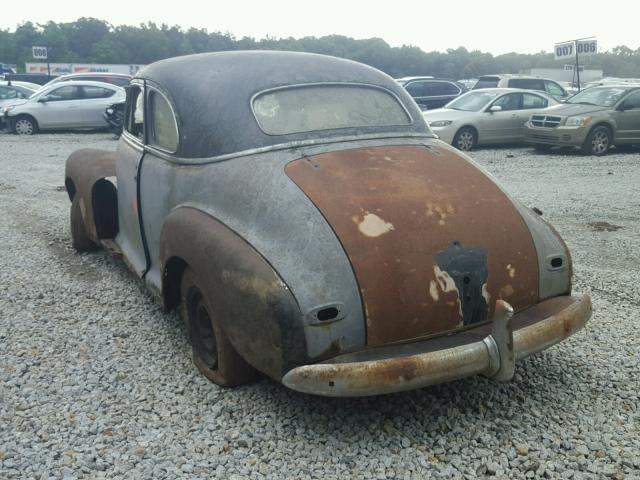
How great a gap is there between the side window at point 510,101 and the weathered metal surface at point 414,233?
39.0 feet

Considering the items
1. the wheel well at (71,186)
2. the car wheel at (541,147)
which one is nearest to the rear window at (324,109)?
the wheel well at (71,186)

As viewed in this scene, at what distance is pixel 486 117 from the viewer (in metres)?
14.5

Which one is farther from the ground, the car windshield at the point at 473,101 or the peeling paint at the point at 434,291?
the car windshield at the point at 473,101

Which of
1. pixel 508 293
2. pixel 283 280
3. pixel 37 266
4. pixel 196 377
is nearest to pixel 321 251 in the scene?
pixel 283 280

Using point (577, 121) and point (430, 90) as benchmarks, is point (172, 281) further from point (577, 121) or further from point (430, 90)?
point (430, 90)

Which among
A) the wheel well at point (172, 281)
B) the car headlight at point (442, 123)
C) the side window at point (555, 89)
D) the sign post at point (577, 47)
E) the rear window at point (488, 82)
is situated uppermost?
the sign post at point (577, 47)

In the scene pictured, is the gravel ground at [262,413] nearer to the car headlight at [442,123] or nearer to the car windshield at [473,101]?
the car headlight at [442,123]

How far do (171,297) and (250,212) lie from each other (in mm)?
995

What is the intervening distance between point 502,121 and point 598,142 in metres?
2.13

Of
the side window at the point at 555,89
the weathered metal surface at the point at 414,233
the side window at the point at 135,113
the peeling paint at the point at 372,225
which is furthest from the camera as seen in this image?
the side window at the point at 555,89

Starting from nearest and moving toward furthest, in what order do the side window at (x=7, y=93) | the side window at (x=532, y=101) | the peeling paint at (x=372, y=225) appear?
the peeling paint at (x=372, y=225)
the side window at (x=532, y=101)
the side window at (x=7, y=93)

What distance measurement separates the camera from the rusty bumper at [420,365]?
276 cm

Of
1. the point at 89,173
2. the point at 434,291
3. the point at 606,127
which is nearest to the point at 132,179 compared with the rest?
the point at 89,173

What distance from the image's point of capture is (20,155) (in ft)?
46.4
